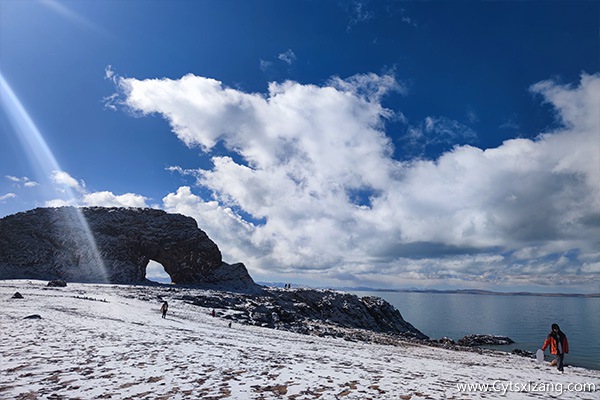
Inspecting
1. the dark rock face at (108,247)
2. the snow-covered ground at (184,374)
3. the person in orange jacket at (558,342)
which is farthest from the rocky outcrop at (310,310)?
the person in orange jacket at (558,342)

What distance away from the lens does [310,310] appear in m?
59.2

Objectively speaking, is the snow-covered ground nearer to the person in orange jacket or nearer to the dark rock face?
the person in orange jacket

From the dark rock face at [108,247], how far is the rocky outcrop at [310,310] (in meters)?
18.0

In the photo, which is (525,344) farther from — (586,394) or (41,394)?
(41,394)

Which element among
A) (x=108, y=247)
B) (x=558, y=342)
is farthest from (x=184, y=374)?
(x=108, y=247)

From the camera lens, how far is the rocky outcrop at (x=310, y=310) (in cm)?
4334

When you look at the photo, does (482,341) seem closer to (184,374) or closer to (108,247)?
(184,374)

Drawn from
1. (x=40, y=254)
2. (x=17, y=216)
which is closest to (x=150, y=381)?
(x=40, y=254)

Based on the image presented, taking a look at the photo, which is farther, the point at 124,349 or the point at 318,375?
the point at 124,349

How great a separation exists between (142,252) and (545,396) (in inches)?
3215

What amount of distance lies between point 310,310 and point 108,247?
4931 cm

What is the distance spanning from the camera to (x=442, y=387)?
11328 mm

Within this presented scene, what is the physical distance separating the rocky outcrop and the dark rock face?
59.0 feet

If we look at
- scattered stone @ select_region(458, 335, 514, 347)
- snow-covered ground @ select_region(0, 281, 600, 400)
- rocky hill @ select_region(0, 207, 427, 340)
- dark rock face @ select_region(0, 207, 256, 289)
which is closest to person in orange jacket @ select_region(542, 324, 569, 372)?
snow-covered ground @ select_region(0, 281, 600, 400)
